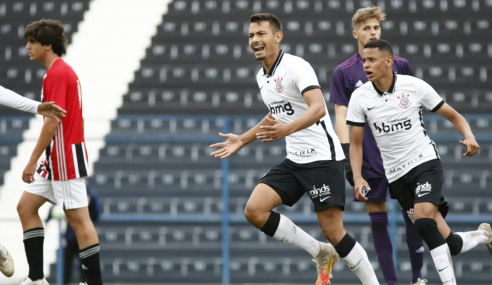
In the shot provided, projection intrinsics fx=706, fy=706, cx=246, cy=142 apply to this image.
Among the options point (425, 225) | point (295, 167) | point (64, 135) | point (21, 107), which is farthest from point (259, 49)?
point (21, 107)

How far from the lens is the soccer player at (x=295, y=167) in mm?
5250

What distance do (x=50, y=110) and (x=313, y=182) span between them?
6.78ft

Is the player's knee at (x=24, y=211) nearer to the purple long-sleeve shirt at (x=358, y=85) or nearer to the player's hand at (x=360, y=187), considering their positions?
the player's hand at (x=360, y=187)

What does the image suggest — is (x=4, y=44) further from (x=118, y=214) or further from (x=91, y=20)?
(x=118, y=214)

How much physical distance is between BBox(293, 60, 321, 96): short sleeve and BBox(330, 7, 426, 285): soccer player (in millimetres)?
1079

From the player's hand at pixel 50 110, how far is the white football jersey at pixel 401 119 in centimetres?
228

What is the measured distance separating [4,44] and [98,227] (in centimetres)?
581

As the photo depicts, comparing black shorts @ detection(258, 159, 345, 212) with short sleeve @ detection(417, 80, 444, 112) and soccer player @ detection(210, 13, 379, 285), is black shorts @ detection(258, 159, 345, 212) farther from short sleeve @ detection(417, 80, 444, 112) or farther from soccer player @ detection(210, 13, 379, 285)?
→ short sleeve @ detection(417, 80, 444, 112)

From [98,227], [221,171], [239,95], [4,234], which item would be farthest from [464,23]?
[4,234]

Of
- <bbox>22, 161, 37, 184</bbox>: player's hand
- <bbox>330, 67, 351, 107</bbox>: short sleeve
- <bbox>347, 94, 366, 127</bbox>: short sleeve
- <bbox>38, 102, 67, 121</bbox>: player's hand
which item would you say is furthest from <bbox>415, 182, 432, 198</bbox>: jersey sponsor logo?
<bbox>22, 161, 37, 184</bbox>: player's hand

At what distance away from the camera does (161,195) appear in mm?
10758

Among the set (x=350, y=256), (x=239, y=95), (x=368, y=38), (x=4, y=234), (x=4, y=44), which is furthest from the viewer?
(x=4, y=44)

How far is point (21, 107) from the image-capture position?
5535mm

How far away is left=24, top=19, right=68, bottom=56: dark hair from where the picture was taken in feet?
18.7
